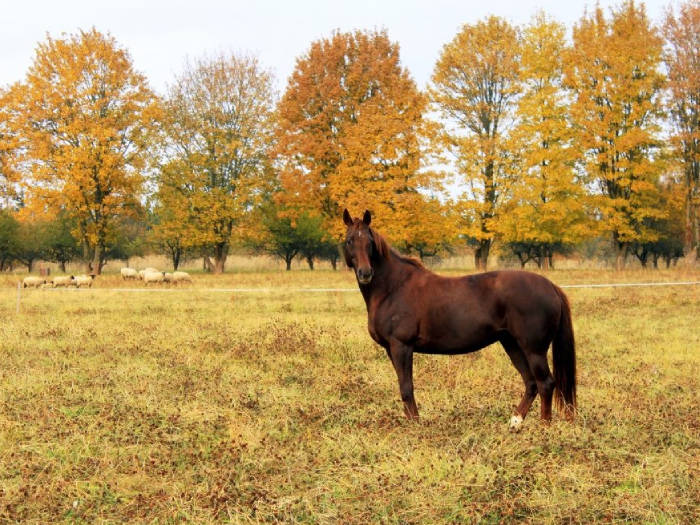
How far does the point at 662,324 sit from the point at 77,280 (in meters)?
23.6

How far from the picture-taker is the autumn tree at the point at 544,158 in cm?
3491

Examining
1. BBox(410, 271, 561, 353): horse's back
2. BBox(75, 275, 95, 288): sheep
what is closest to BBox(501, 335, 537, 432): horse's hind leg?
BBox(410, 271, 561, 353): horse's back

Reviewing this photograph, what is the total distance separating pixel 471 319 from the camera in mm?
6480

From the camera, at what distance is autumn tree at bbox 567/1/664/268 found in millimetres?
34250

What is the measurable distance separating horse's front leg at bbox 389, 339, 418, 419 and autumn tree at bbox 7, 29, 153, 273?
31.8m

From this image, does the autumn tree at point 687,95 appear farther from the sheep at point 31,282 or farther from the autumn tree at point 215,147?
the sheep at point 31,282

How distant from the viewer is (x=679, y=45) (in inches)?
1383

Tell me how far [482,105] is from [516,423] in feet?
109

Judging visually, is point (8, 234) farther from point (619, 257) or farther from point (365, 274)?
point (365, 274)

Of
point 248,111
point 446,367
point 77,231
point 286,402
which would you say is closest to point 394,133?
point 248,111

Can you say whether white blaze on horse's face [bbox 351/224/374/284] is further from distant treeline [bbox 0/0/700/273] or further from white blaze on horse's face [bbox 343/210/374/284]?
distant treeline [bbox 0/0/700/273]

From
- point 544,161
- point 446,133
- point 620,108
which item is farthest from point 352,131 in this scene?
point 620,108

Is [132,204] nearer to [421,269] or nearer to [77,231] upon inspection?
[77,231]

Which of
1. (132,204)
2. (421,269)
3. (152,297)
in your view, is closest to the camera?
(421,269)
